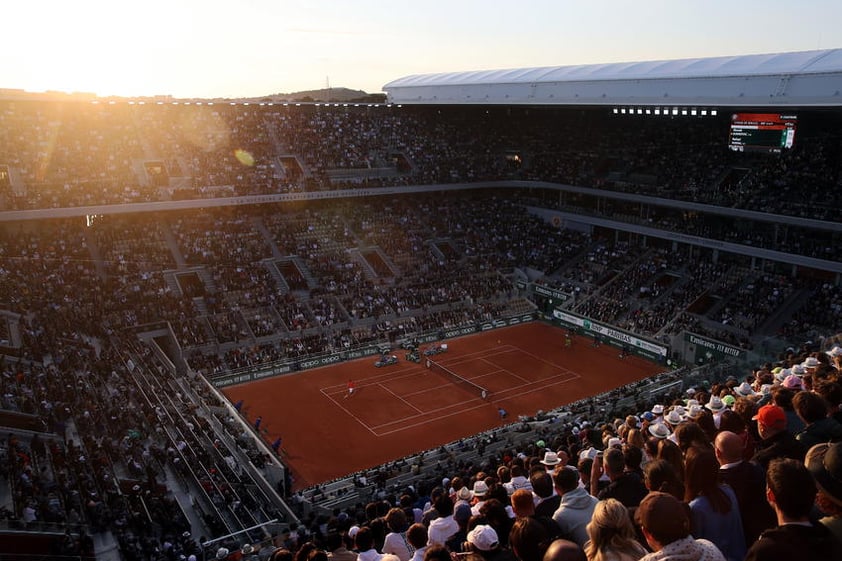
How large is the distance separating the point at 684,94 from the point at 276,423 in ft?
104

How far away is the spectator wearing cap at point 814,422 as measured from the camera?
6621mm

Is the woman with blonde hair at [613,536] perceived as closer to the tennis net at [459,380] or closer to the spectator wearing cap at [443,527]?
the spectator wearing cap at [443,527]

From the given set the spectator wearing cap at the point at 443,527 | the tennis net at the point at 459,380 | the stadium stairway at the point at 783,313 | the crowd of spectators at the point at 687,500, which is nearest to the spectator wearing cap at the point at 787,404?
the crowd of spectators at the point at 687,500

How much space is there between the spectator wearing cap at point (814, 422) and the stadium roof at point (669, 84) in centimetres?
3386

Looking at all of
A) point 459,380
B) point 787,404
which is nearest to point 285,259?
point 459,380

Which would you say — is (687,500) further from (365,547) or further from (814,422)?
(365,547)

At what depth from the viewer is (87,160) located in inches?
1773

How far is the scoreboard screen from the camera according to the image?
3988 centimetres

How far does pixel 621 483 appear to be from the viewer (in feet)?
21.8

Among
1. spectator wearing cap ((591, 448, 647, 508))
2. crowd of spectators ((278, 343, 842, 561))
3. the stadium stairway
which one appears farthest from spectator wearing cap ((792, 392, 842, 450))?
the stadium stairway

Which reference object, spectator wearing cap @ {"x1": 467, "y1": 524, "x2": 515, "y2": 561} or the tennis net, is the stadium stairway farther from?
spectator wearing cap @ {"x1": 467, "y1": 524, "x2": 515, "y2": 561}

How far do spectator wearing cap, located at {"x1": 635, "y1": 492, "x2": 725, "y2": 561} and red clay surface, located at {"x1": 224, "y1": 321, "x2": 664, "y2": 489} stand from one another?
22.8 metres

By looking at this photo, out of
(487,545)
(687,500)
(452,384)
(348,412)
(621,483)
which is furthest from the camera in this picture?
(452,384)

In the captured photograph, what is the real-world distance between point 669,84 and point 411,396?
26.3 meters
